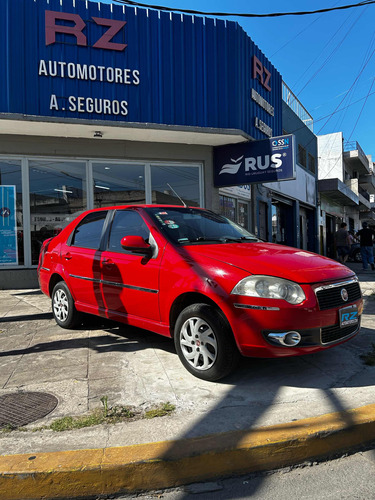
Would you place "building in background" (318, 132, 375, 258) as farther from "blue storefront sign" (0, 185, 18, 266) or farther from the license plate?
the license plate

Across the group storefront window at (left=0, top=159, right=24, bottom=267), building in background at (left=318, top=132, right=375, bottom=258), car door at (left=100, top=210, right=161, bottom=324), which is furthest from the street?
building in background at (left=318, top=132, right=375, bottom=258)

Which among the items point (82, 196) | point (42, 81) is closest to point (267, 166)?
point (82, 196)

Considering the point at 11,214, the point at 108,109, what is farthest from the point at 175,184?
the point at 11,214

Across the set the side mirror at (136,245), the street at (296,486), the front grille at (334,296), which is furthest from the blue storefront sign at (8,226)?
the street at (296,486)

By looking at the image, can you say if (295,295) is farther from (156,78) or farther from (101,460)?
(156,78)

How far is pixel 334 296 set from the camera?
3367 mm

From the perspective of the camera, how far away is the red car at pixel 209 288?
3.15 m

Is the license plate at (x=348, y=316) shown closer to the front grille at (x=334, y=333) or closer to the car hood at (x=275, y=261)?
the front grille at (x=334, y=333)

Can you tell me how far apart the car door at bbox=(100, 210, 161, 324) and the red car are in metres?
0.01

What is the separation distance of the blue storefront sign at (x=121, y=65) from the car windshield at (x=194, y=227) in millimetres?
4818

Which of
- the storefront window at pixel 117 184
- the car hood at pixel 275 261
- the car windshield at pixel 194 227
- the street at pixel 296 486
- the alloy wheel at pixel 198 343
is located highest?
the storefront window at pixel 117 184

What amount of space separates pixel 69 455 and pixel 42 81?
776cm

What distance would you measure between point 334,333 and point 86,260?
2.92 metres

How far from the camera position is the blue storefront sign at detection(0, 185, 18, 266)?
9.01 meters
